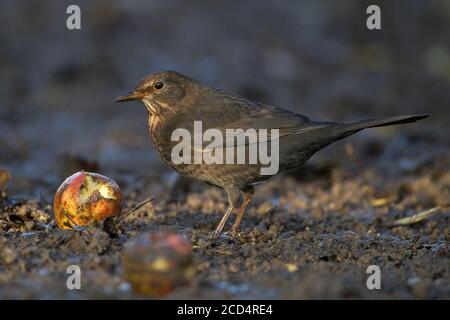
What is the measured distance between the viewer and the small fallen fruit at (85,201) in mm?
5293

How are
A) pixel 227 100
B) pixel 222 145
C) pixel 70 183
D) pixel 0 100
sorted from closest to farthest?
pixel 70 183 → pixel 222 145 → pixel 227 100 → pixel 0 100

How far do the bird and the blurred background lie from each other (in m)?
3.33

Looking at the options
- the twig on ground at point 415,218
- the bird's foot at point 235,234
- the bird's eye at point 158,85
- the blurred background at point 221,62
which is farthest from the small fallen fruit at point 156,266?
the blurred background at point 221,62

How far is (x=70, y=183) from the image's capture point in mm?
5363

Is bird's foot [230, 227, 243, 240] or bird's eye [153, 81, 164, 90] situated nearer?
bird's foot [230, 227, 243, 240]

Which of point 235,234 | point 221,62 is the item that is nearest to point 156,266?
point 235,234

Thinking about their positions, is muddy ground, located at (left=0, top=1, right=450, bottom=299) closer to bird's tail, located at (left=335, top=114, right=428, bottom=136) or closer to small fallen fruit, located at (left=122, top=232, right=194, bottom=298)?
small fallen fruit, located at (left=122, top=232, right=194, bottom=298)

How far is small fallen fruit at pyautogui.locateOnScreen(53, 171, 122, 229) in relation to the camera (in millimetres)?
5293

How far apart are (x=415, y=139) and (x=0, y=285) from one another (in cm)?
697

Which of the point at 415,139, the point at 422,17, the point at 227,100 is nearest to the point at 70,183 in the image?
the point at 227,100

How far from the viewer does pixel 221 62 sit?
13.1 meters

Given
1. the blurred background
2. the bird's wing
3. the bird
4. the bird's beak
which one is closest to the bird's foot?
the bird
